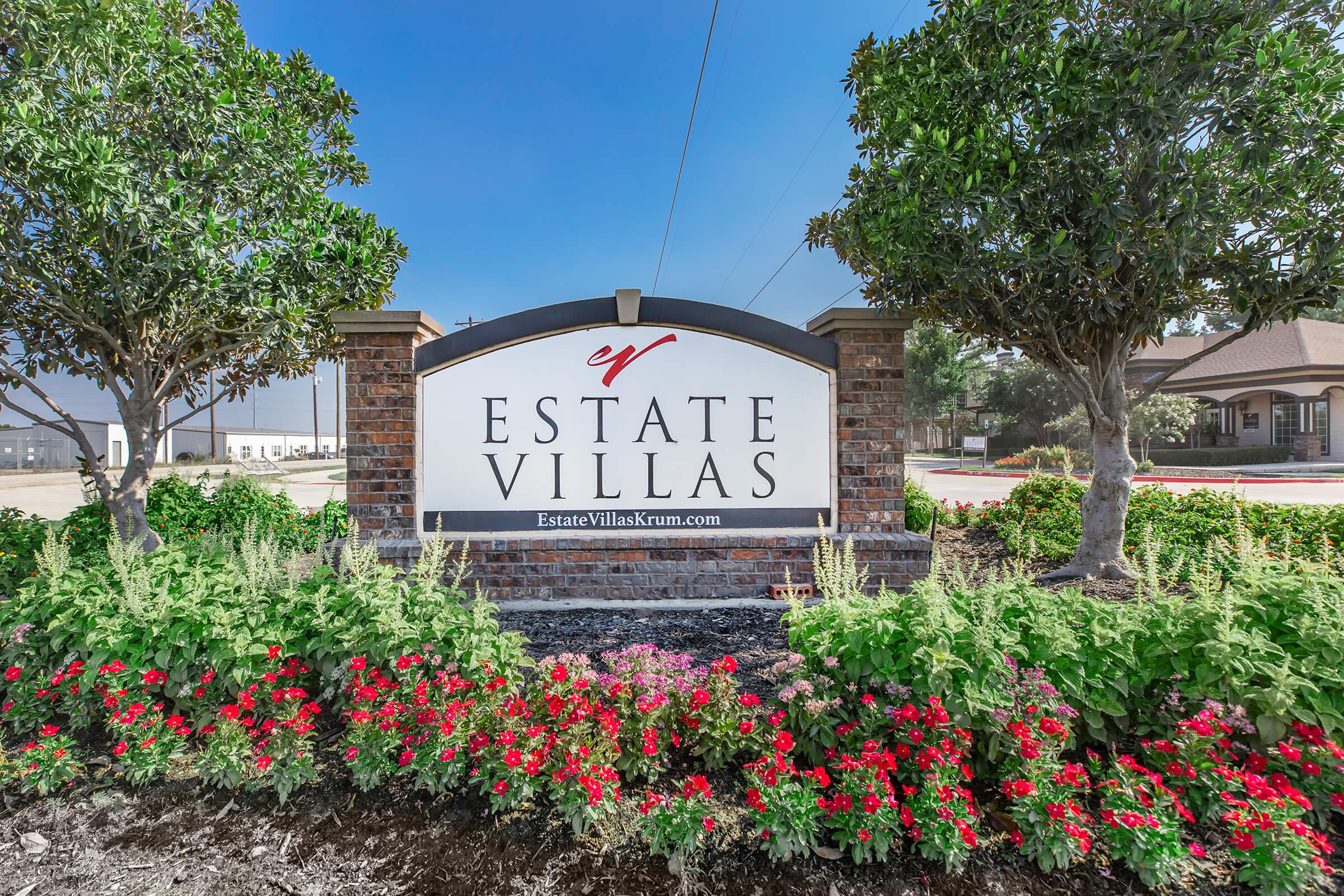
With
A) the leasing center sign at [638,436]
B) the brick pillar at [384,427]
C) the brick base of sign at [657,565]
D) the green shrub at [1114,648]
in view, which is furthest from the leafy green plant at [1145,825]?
the brick pillar at [384,427]

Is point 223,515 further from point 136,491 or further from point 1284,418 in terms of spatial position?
point 1284,418

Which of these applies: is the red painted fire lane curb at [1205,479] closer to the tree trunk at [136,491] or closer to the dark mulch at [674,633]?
the dark mulch at [674,633]

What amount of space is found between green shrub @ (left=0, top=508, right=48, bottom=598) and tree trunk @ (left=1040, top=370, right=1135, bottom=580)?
8.35 meters

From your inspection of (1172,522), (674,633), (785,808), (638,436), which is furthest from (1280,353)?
(785,808)

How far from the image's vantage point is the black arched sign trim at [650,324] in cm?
478

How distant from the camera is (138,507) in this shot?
5.47 meters

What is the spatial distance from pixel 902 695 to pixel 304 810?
7.46ft

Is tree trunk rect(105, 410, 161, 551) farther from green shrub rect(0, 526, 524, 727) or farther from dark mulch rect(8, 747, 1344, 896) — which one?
dark mulch rect(8, 747, 1344, 896)

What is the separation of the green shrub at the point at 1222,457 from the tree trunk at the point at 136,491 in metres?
31.1

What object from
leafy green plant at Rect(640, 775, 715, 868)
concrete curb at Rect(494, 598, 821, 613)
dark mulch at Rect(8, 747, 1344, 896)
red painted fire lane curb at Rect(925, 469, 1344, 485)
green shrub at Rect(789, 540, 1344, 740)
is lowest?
dark mulch at Rect(8, 747, 1344, 896)

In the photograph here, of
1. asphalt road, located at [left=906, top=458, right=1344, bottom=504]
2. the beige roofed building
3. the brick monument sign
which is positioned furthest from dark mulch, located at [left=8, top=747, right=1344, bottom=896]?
the beige roofed building

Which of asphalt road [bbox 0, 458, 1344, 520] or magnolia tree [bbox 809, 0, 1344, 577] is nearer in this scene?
magnolia tree [bbox 809, 0, 1344, 577]

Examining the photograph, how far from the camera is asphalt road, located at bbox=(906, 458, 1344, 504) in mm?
12344

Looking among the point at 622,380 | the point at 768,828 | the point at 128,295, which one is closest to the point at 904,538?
the point at 622,380
